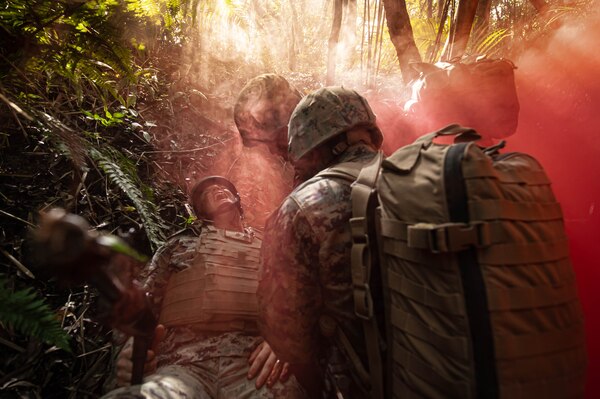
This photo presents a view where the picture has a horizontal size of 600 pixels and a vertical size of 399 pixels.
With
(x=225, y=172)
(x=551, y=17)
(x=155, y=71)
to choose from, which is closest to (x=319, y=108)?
(x=551, y=17)

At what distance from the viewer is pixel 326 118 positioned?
2205mm

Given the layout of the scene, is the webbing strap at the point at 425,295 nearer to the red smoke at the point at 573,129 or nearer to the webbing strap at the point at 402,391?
the webbing strap at the point at 402,391

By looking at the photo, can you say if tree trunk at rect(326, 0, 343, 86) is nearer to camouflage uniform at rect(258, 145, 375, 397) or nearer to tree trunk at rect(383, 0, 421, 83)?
tree trunk at rect(383, 0, 421, 83)

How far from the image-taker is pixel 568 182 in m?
2.71

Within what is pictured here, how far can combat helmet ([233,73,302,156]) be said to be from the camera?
396 cm

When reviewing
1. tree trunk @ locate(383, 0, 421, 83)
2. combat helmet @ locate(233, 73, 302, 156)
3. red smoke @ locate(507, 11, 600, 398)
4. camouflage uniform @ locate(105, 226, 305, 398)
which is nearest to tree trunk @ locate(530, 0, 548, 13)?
red smoke @ locate(507, 11, 600, 398)

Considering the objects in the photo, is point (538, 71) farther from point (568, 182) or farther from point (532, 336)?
point (532, 336)

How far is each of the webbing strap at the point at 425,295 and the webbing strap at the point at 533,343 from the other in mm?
163

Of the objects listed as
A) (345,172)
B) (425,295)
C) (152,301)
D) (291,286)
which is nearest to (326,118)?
(345,172)

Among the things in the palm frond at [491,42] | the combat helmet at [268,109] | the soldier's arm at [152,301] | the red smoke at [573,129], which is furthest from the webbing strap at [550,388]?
the palm frond at [491,42]

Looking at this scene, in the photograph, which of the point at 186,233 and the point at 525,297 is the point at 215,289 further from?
the point at 525,297

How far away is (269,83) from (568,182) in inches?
132

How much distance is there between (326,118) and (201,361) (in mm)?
2418

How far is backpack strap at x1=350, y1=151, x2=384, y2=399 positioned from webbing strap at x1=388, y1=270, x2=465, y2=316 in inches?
5.8
